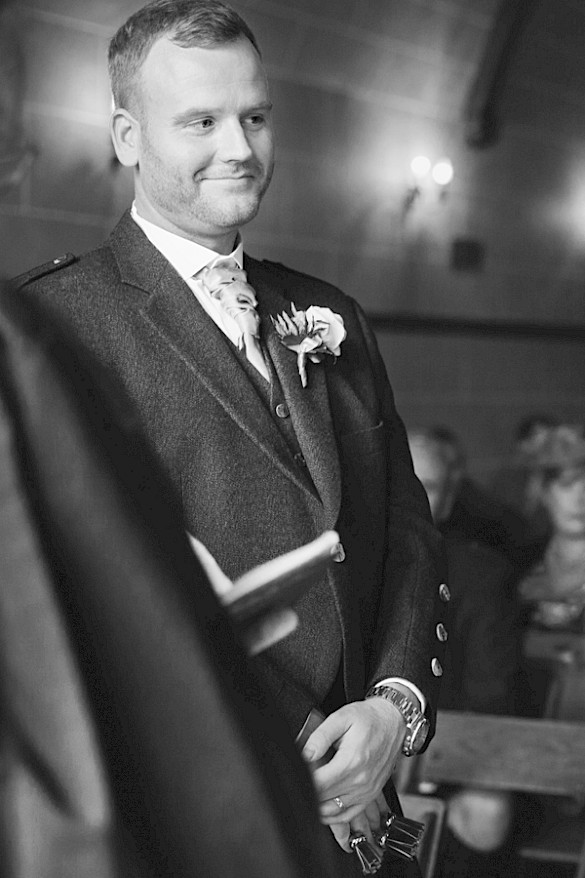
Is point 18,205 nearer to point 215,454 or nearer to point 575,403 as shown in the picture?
point 215,454

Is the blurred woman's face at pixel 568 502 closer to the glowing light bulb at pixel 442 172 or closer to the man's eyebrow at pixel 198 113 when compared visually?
the glowing light bulb at pixel 442 172

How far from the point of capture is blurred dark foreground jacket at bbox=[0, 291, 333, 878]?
534mm

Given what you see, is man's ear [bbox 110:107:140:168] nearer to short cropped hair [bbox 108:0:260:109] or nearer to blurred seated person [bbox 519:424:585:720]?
short cropped hair [bbox 108:0:260:109]

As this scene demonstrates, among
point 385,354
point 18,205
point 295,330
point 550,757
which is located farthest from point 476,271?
point 295,330

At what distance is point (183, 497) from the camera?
1333 millimetres

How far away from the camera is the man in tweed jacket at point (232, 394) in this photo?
1335mm

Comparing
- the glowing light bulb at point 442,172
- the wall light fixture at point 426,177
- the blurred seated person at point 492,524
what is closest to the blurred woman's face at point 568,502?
the blurred seated person at point 492,524

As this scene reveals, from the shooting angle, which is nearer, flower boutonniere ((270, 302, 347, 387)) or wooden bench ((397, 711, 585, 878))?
flower boutonniere ((270, 302, 347, 387))

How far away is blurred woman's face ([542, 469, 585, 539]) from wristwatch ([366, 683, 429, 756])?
307 centimetres

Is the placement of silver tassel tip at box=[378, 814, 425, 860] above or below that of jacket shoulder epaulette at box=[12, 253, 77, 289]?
below

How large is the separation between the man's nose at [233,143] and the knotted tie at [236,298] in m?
0.16

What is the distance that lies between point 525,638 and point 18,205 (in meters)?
2.43

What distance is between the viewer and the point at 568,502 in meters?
4.41

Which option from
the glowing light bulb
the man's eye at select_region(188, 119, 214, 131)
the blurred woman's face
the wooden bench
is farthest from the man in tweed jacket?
the glowing light bulb
